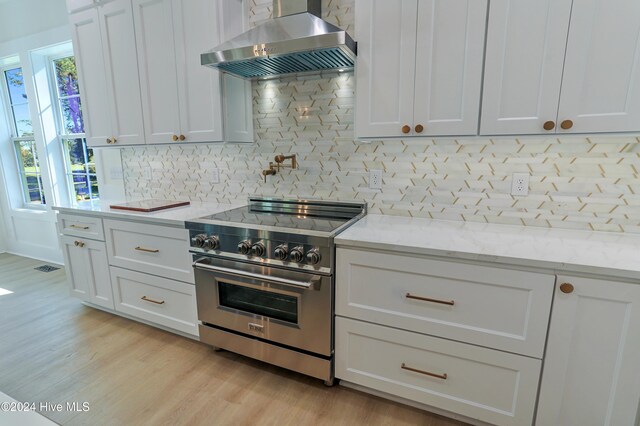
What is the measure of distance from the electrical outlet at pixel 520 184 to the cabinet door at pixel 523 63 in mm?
381

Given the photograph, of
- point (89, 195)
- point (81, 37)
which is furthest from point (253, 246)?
point (89, 195)

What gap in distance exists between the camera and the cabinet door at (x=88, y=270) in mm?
2494

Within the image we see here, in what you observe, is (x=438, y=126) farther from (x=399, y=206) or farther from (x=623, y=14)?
(x=623, y=14)

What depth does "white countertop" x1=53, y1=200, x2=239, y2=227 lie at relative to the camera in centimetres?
211

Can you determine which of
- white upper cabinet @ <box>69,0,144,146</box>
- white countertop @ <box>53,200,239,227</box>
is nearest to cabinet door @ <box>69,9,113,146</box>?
white upper cabinet @ <box>69,0,144,146</box>

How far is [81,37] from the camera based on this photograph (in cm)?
255

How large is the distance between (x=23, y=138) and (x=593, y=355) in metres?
5.74

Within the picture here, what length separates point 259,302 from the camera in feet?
6.22

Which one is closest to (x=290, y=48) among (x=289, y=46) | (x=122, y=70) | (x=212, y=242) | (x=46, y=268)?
(x=289, y=46)

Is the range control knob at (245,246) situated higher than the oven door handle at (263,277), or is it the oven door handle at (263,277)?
the range control knob at (245,246)

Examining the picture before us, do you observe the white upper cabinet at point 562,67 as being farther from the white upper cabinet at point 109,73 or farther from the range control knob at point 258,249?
the white upper cabinet at point 109,73

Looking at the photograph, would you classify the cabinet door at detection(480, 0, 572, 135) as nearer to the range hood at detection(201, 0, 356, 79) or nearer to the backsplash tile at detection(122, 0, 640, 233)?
the backsplash tile at detection(122, 0, 640, 233)

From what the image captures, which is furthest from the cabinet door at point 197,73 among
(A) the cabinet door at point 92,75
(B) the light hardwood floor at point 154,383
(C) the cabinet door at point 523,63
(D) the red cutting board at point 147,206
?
(C) the cabinet door at point 523,63

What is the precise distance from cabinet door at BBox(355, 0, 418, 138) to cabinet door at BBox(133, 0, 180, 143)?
1.39m
